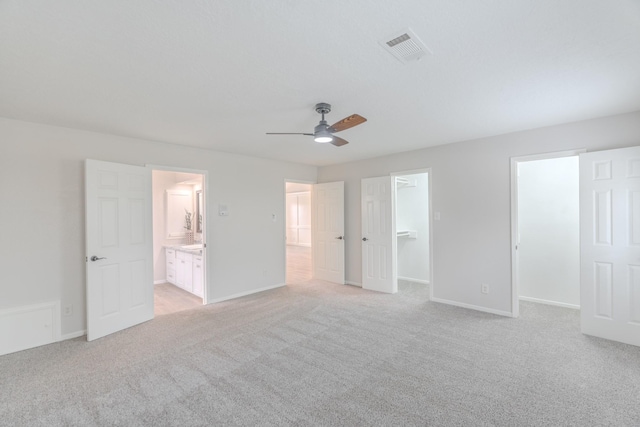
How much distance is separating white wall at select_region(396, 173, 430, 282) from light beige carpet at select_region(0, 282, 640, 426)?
201 cm

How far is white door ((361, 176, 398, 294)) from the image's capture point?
5117 millimetres

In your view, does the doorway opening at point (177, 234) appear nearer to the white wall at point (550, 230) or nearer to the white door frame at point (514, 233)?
the white door frame at point (514, 233)

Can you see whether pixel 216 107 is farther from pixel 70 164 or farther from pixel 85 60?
pixel 70 164

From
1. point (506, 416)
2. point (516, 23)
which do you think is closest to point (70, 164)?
point (516, 23)

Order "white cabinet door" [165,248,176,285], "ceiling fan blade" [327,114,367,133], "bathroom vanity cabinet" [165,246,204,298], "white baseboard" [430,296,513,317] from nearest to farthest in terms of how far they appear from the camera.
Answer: "ceiling fan blade" [327,114,367,133] → "white baseboard" [430,296,513,317] → "bathroom vanity cabinet" [165,246,204,298] → "white cabinet door" [165,248,176,285]

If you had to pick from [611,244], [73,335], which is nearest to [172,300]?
[73,335]

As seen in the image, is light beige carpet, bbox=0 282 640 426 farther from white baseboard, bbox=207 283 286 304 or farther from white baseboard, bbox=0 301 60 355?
white baseboard, bbox=207 283 286 304

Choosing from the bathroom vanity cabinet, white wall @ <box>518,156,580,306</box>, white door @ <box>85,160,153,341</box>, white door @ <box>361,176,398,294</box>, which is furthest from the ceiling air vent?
the bathroom vanity cabinet

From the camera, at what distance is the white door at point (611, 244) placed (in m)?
3.06

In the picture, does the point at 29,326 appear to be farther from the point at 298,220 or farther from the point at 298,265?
the point at 298,220

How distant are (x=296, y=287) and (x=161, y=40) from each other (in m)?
4.51

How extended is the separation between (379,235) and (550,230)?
2.61 metres

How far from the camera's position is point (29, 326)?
3125 mm

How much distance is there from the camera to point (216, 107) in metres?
2.87
